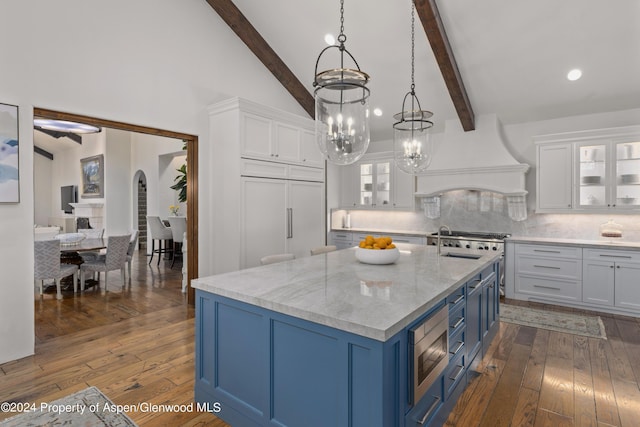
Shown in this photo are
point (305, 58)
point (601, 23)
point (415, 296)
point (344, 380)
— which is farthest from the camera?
point (305, 58)

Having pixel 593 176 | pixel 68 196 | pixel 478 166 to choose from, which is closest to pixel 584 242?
pixel 593 176

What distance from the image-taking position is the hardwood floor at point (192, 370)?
2.31 metres

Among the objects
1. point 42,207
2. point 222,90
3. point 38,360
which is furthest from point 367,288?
point 42,207

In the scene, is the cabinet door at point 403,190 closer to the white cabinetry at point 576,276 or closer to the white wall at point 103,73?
the white cabinetry at point 576,276

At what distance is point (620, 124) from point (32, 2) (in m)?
6.79

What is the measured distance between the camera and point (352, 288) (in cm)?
206

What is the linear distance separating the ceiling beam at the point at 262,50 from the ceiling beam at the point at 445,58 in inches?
89.3

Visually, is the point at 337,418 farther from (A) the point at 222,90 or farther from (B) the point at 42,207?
(B) the point at 42,207

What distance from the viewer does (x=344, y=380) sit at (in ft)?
5.11

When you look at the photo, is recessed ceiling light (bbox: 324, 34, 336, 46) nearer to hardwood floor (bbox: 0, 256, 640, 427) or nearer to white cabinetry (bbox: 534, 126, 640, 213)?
white cabinetry (bbox: 534, 126, 640, 213)

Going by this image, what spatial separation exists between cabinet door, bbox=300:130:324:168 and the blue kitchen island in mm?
2721

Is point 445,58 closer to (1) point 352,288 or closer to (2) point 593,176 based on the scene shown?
(2) point 593,176

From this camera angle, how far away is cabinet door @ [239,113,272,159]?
421cm

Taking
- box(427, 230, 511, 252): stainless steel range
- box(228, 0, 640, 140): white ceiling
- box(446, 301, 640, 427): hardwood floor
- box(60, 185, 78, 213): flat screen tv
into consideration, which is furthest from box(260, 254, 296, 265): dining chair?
box(60, 185, 78, 213): flat screen tv
